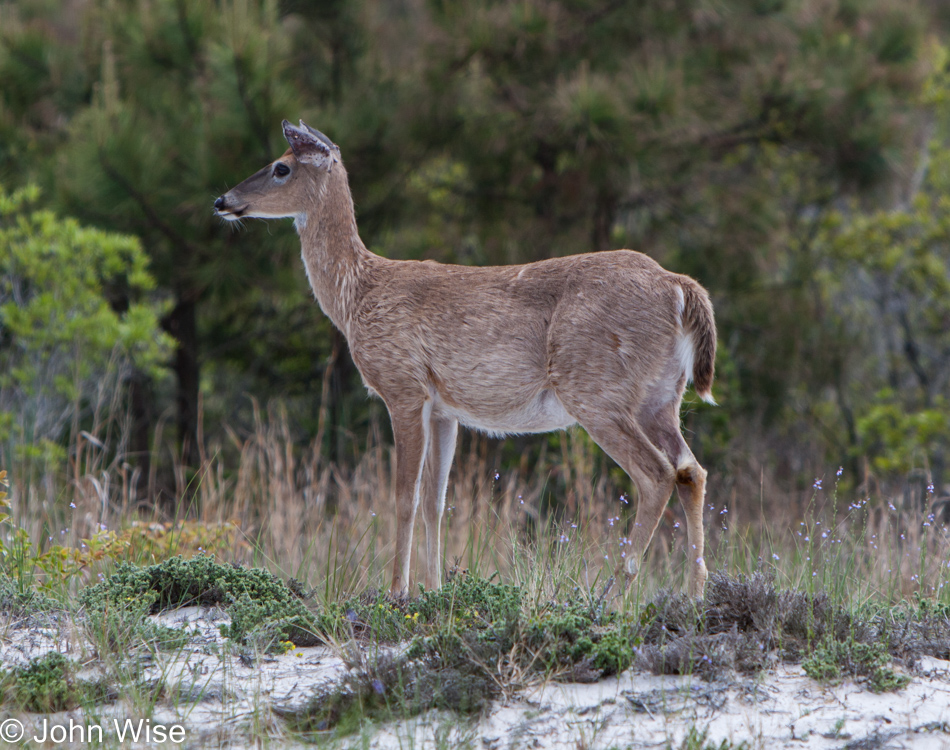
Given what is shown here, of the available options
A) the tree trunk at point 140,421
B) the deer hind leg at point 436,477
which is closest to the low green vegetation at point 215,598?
the deer hind leg at point 436,477

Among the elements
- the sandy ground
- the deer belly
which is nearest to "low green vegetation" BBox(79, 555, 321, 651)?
the sandy ground

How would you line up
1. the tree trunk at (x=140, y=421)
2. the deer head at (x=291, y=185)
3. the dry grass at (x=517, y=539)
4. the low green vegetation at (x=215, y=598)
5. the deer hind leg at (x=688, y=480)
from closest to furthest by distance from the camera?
the low green vegetation at (x=215, y=598), the deer hind leg at (x=688, y=480), the dry grass at (x=517, y=539), the deer head at (x=291, y=185), the tree trunk at (x=140, y=421)

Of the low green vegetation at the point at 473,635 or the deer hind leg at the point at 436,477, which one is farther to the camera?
the deer hind leg at the point at 436,477

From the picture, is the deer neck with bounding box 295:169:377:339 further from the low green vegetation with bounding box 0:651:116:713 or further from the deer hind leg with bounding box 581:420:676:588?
the low green vegetation with bounding box 0:651:116:713

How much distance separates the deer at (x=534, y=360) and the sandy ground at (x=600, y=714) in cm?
90

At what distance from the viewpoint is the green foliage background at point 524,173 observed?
9.27m

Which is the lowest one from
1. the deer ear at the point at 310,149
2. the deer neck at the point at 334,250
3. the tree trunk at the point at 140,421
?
the tree trunk at the point at 140,421

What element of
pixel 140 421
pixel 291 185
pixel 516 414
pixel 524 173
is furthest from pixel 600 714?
pixel 140 421

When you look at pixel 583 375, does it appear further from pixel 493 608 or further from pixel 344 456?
pixel 344 456

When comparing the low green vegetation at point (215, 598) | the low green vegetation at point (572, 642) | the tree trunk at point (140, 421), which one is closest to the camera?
the low green vegetation at point (572, 642)

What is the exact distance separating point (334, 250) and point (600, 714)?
10.4 feet

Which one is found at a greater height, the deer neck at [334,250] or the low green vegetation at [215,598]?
the deer neck at [334,250]

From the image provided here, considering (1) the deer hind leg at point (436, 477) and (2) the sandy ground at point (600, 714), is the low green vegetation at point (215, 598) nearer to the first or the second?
(2) the sandy ground at point (600, 714)

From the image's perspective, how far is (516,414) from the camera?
5.36 meters
